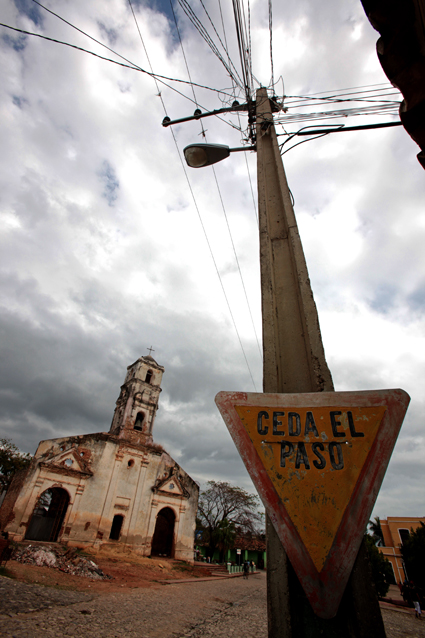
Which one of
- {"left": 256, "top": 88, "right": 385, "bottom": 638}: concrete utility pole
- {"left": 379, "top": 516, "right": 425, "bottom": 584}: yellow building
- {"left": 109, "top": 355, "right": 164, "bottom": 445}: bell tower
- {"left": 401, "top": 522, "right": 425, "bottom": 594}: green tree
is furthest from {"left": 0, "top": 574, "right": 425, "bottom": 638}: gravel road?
{"left": 379, "top": 516, "right": 425, "bottom": 584}: yellow building

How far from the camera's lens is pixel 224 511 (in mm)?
35656

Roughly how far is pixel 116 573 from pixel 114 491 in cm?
556

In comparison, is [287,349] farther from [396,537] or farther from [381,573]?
[396,537]

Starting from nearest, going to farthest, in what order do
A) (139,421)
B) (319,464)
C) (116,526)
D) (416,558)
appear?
(319,464), (416,558), (116,526), (139,421)

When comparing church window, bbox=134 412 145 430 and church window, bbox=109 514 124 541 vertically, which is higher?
church window, bbox=134 412 145 430

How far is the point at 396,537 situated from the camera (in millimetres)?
31016

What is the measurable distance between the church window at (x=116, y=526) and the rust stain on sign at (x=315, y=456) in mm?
22259

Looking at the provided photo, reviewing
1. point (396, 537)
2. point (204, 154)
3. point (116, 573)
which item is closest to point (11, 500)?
point (116, 573)

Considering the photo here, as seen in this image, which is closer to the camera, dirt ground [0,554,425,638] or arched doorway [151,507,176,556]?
dirt ground [0,554,425,638]

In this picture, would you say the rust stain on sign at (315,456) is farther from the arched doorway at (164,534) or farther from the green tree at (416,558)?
the arched doorway at (164,534)

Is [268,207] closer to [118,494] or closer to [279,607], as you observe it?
[279,607]

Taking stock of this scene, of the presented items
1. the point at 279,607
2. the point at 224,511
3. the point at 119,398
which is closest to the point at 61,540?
the point at 119,398

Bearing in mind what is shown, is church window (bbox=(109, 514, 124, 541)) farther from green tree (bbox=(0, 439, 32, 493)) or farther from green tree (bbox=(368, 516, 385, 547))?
green tree (bbox=(368, 516, 385, 547))

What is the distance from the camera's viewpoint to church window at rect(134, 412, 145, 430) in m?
22.9
